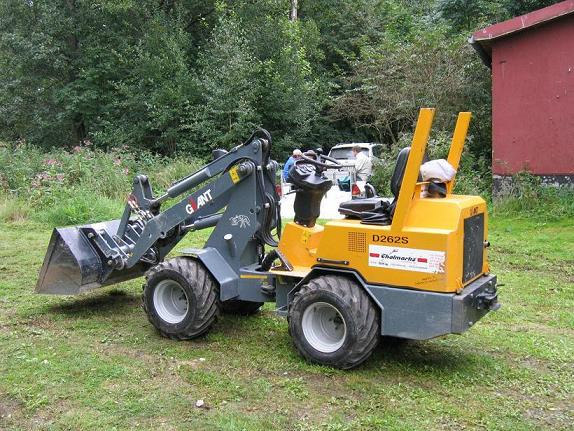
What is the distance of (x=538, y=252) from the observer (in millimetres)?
9062

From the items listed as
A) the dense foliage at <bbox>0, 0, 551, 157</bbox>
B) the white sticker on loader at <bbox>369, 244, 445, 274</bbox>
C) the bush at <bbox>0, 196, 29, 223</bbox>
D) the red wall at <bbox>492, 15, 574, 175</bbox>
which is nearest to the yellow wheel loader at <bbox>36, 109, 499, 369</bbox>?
the white sticker on loader at <bbox>369, 244, 445, 274</bbox>

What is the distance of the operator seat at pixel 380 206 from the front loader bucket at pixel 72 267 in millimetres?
2708

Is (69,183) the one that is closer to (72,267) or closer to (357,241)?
(72,267)

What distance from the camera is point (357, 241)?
4645 mm

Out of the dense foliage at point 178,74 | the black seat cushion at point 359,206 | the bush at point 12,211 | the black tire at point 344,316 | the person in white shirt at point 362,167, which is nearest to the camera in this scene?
the black tire at point 344,316

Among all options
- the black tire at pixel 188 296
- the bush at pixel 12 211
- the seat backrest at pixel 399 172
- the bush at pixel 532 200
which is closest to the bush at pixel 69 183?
the bush at pixel 12 211

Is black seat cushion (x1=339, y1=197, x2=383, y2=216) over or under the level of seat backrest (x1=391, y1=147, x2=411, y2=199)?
under

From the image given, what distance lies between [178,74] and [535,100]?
12874mm

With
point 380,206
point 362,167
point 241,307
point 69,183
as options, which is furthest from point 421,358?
point 69,183

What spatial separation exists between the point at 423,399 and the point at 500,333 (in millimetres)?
1759

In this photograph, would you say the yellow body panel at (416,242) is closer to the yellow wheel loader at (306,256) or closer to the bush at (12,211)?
the yellow wheel loader at (306,256)

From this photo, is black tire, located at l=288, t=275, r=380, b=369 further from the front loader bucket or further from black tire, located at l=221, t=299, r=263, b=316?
the front loader bucket

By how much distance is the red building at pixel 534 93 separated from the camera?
11.8 m

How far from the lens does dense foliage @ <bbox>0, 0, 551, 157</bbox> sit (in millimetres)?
20438
